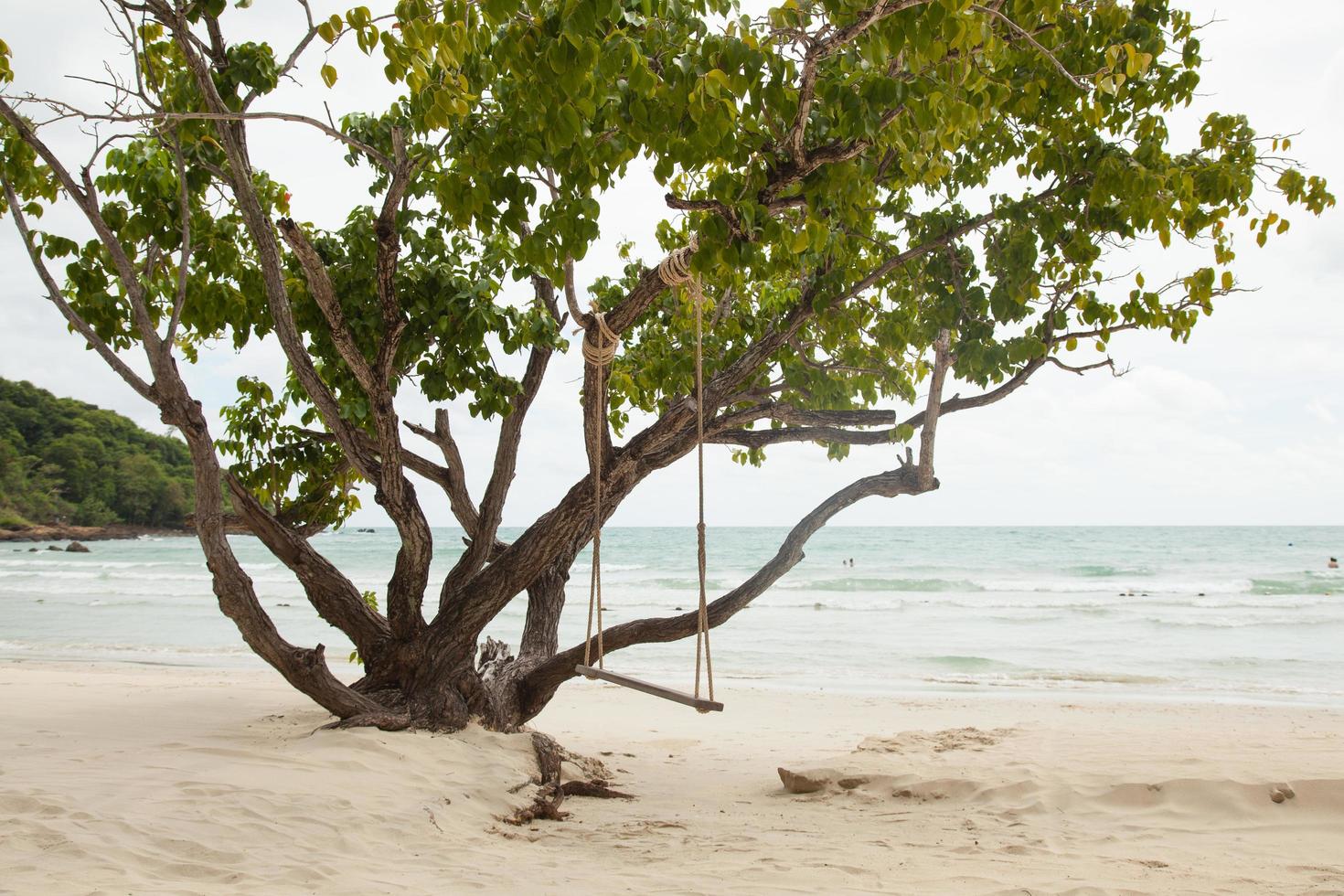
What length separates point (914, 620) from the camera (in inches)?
701

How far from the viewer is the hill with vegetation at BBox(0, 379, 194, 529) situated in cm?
4659

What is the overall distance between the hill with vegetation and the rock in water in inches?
1910

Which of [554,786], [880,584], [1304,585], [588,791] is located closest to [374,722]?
[554,786]

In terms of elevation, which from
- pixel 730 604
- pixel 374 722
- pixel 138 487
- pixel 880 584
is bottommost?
pixel 880 584

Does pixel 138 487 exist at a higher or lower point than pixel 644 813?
higher

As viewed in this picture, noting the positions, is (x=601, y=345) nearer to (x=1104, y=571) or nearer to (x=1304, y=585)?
(x=1304, y=585)

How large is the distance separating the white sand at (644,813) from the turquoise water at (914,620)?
17.2 feet

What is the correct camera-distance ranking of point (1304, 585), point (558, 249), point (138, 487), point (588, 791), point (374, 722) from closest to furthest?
1. point (558, 249)
2. point (374, 722)
3. point (588, 791)
4. point (1304, 585)
5. point (138, 487)

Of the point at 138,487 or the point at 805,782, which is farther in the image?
the point at 138,487

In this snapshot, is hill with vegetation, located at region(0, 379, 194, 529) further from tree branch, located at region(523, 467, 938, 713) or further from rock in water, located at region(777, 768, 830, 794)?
rock in water, located at region(777, 768, 830, 794)

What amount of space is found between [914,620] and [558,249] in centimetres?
1591

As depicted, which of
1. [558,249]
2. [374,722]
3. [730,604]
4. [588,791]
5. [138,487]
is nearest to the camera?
[558,249]

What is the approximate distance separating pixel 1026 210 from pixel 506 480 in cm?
314

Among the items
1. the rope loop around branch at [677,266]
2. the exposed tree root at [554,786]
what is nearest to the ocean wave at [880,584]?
the exposed tree root at [554,786]
